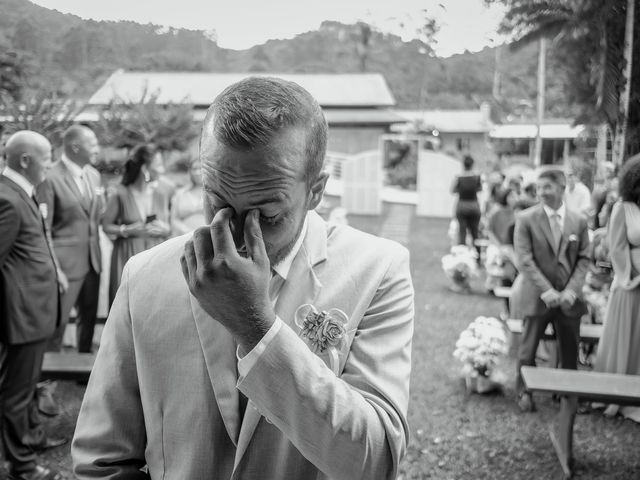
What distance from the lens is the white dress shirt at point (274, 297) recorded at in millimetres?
1154

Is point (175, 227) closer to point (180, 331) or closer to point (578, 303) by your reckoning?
point (578, 303)

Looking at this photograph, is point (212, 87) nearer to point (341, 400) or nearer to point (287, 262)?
point (287, 262)

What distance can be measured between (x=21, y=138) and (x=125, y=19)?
3068mm

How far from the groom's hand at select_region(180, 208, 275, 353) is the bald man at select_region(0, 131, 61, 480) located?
3.25m

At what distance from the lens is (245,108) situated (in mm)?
1216

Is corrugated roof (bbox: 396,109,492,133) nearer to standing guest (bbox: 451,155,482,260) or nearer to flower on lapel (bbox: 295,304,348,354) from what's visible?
standing guest (bbox: 451,155,482,260)

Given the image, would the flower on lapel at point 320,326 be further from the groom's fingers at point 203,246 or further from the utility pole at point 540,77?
the utility pole at point 540,77

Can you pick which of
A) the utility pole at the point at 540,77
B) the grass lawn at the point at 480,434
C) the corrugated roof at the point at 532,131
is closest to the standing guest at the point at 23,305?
the grass lawn at the point at 480,434

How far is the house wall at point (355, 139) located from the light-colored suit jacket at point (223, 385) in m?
24.4

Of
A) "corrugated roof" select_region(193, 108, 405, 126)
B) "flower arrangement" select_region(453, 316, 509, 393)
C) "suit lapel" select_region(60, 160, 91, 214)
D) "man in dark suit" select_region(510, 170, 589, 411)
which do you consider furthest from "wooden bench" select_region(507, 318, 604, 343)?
"corrugated roof" select_region(193, 108, 405, 126)

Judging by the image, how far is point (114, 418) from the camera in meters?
1.39

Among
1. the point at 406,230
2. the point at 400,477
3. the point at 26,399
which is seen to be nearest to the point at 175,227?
the point at 26,399

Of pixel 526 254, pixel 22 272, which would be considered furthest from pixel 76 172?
pixel 526 254

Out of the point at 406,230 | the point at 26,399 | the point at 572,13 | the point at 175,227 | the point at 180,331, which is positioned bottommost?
the point at 406,230
